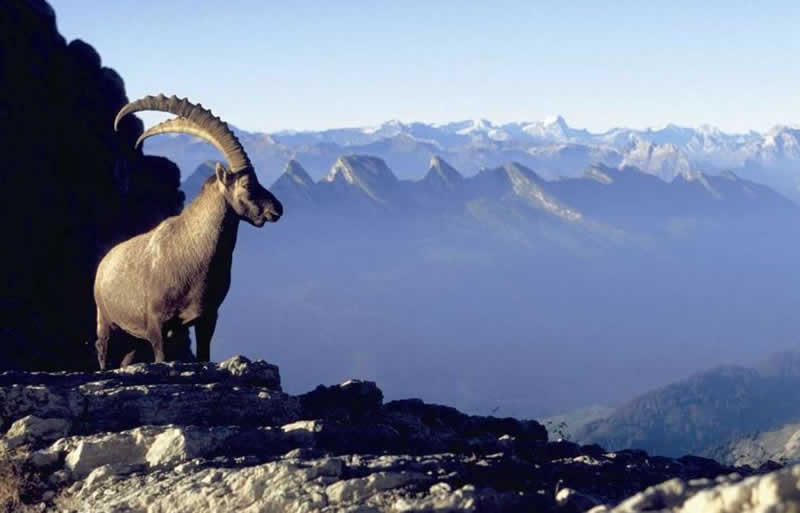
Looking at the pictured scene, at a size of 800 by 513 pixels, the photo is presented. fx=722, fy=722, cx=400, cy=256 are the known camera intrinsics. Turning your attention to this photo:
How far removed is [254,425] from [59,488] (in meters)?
2.80

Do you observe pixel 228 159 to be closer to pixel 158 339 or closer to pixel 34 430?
pixel 158 339

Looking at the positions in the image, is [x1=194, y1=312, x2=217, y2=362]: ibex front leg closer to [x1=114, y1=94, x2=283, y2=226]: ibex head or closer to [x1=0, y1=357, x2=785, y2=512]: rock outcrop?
[x1=0, y1=357, x2=785, y2=512]: rock outcrop

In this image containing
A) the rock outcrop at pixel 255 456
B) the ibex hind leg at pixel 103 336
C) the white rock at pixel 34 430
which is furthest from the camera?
the ibex hind leg at pixel 103 336

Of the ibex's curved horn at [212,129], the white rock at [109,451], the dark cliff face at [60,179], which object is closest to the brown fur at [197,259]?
the ibex's curved horn at [212,129]

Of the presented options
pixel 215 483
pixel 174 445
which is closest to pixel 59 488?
pixel 174 445

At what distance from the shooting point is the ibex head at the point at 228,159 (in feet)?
46.4

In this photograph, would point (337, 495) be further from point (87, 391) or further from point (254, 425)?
point (87, 391)

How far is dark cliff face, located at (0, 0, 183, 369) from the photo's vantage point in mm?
35625

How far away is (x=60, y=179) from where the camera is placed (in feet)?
141

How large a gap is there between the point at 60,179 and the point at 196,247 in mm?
33156

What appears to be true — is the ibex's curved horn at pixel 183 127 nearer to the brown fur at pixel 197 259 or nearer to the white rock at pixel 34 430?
the brown fur at pixel 197 259

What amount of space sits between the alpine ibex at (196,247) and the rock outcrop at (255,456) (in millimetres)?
1633

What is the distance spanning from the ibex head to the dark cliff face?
56.3 feet

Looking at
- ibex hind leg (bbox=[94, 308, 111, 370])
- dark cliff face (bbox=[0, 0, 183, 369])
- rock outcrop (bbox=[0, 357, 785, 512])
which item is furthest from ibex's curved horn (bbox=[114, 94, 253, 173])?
dark cliff face (bbox=[0, 0, 183, 369])
